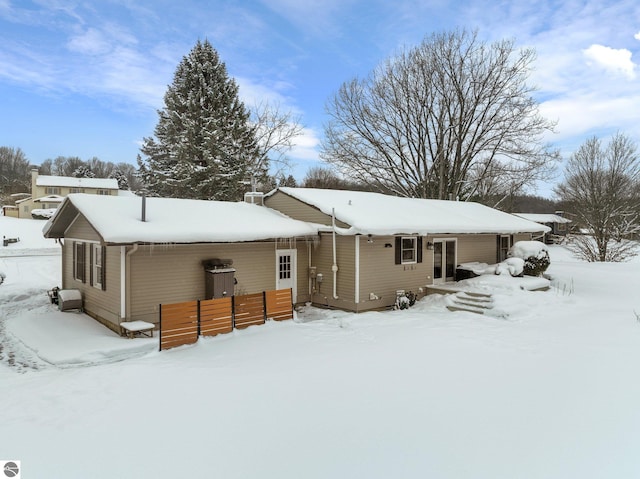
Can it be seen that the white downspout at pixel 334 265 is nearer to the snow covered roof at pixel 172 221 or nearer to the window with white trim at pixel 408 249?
the snow covered roof at pixel 172 221

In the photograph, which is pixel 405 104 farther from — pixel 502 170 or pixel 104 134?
pixel 104 134

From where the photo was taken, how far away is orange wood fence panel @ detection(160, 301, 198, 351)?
303 inches

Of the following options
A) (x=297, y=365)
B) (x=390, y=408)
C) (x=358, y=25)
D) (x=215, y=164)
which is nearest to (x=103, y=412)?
(x=297, y=365)

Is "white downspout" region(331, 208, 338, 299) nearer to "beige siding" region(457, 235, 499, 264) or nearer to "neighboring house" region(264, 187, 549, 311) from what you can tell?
"neighboring house" region(264, 187, 549, 311)

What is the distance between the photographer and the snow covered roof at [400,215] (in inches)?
448

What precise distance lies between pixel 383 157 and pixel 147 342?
70.6ft

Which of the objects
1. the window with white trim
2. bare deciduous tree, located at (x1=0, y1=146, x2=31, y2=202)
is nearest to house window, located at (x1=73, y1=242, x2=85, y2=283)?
the window with white trim

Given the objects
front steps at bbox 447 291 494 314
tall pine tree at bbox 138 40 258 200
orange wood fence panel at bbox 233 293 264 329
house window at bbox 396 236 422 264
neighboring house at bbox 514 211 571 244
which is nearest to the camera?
orange wood fence panel at bbox 233 293 264 329

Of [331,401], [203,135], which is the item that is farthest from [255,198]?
[203,135]

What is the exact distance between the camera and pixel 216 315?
8.56 meters

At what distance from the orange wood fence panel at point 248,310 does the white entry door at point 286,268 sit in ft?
8.17

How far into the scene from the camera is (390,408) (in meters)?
4.79

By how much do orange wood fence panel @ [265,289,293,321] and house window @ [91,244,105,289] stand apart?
429 centimetres

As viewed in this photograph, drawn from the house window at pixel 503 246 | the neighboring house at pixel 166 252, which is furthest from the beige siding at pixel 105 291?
the house window at pixel 503 246
